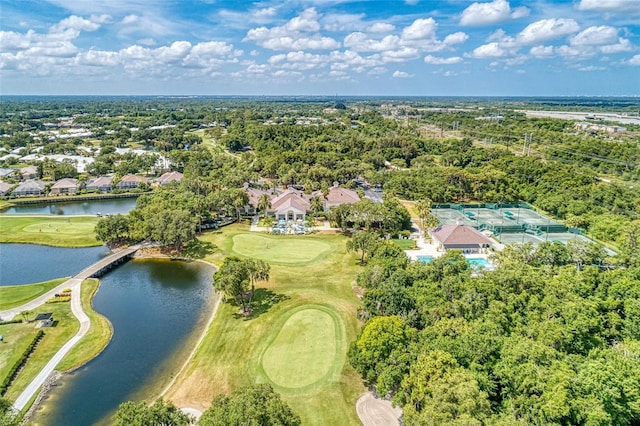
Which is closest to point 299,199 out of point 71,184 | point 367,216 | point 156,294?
point 367,216

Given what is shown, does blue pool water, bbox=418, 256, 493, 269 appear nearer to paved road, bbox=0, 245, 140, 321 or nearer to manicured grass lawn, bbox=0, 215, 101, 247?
A: paved road, bbox=0, 245, 140, 321

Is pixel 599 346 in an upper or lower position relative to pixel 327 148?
lower

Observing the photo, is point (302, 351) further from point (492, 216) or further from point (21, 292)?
point (492, 216)

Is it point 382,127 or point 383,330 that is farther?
point 382,127

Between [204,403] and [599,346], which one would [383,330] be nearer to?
[204,403]

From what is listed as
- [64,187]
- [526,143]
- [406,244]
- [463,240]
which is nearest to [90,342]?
[406,244]

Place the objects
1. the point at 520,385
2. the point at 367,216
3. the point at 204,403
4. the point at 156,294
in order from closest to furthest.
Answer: the point at 520,385
the point at 204,403
the point at 156,294
the point at 367,216

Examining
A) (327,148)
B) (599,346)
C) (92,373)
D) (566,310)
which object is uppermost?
(327,148)
